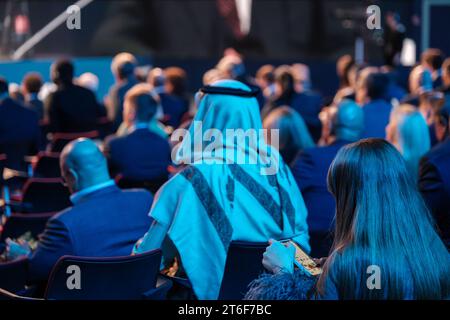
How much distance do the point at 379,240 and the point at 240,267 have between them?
1.15 metres

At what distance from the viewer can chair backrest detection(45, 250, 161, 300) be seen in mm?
2705

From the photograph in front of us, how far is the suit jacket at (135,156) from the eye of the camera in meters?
5.09

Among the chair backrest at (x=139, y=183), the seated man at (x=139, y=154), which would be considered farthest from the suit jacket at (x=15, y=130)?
the chair backrest at (x=139, y=183)

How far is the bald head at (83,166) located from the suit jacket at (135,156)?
1.55m

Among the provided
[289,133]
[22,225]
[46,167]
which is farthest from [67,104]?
[22,225]

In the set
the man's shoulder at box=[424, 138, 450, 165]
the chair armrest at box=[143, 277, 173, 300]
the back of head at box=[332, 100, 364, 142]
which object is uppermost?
the back of head at box=[332, 100, 364, 142]

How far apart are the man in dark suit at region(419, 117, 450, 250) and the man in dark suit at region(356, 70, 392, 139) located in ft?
8.18

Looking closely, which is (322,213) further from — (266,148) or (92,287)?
(92,287)

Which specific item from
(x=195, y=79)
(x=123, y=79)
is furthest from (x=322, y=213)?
(x=195, y=79)

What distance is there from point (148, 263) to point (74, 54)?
11.4 meters

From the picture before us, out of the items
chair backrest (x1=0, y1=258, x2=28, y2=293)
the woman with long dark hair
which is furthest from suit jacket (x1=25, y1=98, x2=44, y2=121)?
the woman with long dark hair

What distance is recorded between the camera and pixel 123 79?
308 inches

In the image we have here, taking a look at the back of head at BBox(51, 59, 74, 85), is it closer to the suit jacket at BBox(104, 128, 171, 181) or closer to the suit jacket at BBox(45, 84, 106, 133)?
the suit jacket at BBox(45, 84, 106, 133)

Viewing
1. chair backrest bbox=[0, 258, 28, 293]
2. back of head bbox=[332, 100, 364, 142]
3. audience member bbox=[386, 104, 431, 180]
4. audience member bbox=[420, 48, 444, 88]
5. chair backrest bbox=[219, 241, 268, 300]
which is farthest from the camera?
audience member bbox=[420, 48, 444, 88]
